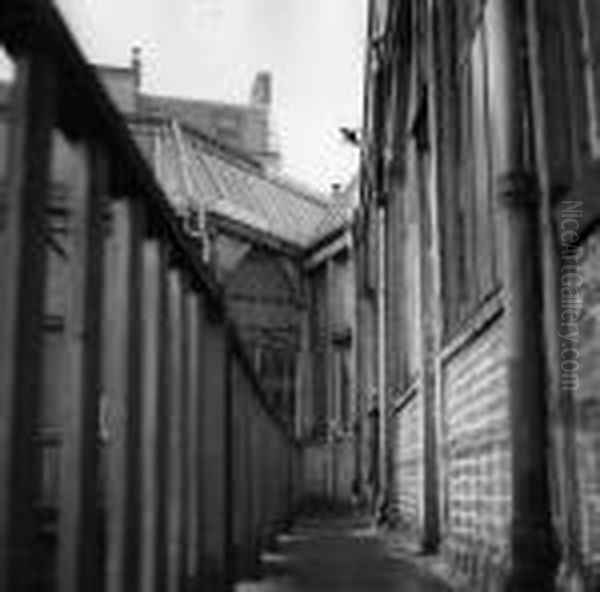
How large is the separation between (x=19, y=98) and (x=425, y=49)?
9963mm

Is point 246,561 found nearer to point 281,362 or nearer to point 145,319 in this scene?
point 145,319

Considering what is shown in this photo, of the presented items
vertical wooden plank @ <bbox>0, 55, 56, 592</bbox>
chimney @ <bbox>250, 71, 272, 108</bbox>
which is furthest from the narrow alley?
chimney @ <bbox>250, 71, 272, 108</bbox>

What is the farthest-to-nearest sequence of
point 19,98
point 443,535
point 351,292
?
point 351,292, point 443,535, point 19,98

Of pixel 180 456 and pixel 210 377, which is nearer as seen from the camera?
pixel 180 456

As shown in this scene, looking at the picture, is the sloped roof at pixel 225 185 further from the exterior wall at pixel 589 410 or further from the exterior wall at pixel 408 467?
the exterior wall at pixel 589 410

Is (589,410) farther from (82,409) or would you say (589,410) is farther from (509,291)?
(82,409)

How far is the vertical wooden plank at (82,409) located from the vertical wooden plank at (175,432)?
1.25 m

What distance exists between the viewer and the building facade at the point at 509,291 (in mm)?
4938

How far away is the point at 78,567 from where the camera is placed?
234 cm

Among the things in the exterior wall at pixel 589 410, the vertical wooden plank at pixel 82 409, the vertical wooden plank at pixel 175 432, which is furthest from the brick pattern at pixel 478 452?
the vertical wooden plank at pixel 82 409

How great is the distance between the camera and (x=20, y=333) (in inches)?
76.2

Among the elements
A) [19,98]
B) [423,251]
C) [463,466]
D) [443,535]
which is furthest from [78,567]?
[423,251]

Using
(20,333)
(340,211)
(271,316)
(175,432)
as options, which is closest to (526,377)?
(175,432)

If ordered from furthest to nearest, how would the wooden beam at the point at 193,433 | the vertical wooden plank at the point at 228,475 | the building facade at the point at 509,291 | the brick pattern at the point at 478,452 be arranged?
the brick pattern at the point at 478,452 < the vertical wooden plank at the point at 228,475 < the building facade at the point at 509,291 < the wooden beam at the point at 193,433
